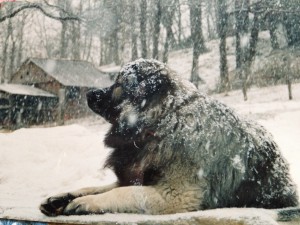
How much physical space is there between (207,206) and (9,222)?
3.79 ft

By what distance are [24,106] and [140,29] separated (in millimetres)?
790

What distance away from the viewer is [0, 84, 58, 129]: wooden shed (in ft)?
6.72

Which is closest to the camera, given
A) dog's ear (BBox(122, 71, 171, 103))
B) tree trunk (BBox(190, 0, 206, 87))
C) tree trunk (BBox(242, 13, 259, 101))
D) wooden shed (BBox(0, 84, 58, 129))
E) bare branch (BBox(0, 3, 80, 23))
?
A: dog's ear (BBox(122, 71, 171, 103))

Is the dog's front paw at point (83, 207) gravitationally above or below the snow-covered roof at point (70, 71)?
below

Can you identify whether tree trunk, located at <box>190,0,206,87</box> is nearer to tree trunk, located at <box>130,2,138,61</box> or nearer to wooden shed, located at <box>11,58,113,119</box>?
tree trunk, located at <box>130,2,138,61</box>

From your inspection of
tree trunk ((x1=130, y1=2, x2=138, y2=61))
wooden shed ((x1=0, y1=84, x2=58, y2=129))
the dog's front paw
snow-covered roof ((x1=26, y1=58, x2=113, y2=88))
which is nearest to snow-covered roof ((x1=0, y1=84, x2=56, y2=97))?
wooden shed ((x1=0, y1=84, x2=58, y2=129))

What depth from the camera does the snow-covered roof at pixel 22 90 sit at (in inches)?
81.1

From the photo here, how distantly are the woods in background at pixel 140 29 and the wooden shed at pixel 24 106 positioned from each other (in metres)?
0.11

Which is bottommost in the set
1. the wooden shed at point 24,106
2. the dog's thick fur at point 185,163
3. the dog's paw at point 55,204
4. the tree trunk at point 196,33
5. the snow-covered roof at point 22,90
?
the dog's paw at point 55,204

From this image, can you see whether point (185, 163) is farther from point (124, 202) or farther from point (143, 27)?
point (143, 27)

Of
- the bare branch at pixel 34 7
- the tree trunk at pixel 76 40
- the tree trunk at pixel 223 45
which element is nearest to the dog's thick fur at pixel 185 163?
the tree trunk at pixel 223 45

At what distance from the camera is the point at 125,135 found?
161 cm

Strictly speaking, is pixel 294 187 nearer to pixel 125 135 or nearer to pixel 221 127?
pixel 221 127

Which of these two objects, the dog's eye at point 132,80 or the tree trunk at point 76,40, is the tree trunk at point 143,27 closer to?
the dog's eye at point 132,80
